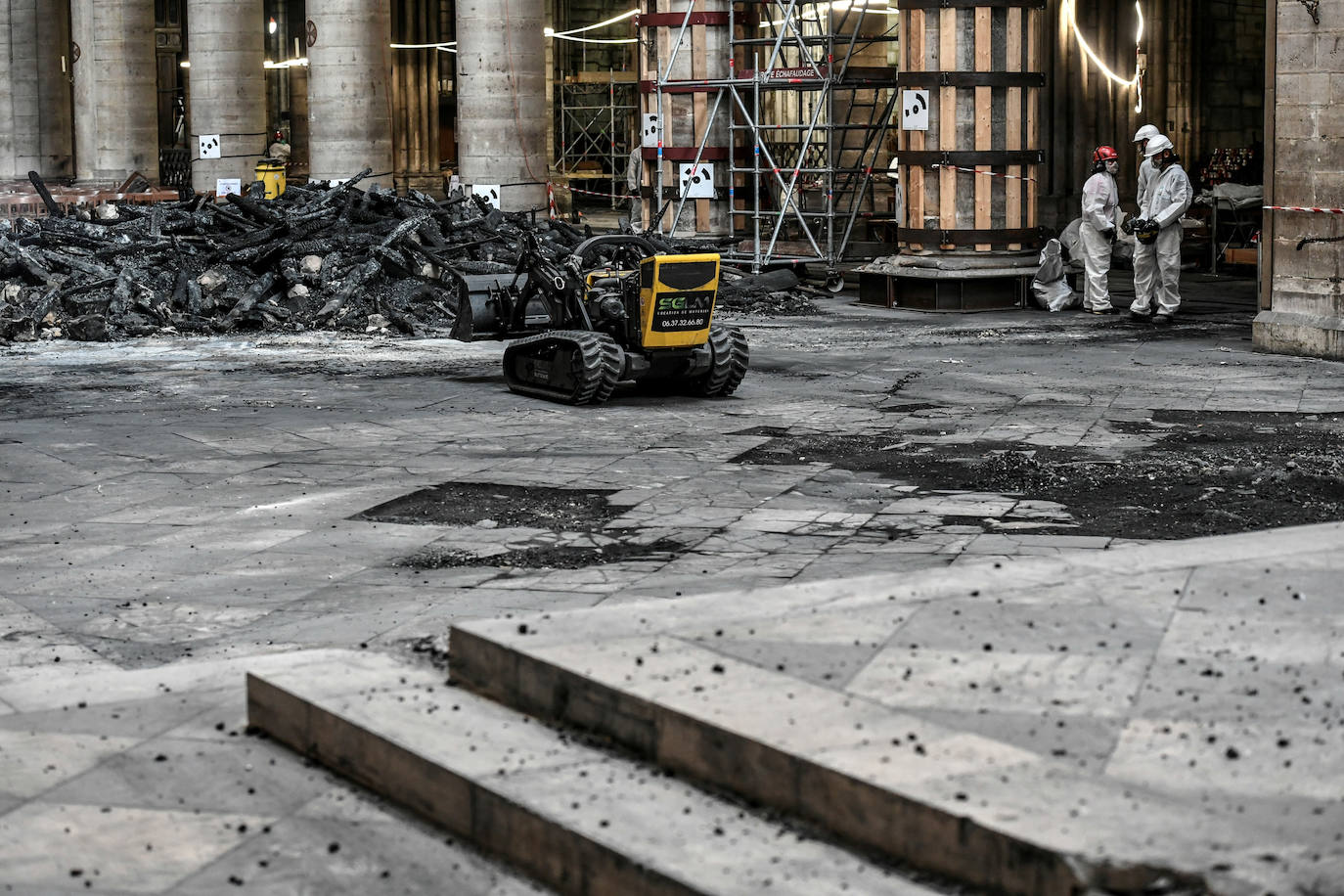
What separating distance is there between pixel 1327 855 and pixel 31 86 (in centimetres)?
4482

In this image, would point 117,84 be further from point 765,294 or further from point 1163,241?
point 1163,241

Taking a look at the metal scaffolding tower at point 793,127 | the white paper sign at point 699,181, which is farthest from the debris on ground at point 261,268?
the metal scaffolding tower at point 793,127

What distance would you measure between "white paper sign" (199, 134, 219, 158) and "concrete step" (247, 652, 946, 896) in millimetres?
31377

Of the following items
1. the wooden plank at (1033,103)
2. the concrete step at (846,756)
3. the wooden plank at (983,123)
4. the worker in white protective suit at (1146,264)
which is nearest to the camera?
the concrete step at (846,756)

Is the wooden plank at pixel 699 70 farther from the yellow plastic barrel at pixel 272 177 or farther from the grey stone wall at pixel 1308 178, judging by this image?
the grey stone wall at pixel 1308 178

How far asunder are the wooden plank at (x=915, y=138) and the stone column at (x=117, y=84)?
21947 mm

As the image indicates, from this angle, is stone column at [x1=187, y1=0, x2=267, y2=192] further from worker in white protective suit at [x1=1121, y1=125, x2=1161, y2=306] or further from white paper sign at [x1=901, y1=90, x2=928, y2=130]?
worker in white protective suit at [x1=1121, y1=125, x2=1161, y2=306]

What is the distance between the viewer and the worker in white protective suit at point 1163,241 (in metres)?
20.9

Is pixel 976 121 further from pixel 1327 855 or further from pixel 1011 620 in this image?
pixel 1327 855

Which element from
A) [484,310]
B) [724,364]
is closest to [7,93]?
[484,310]

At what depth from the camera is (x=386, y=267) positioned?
23.2m

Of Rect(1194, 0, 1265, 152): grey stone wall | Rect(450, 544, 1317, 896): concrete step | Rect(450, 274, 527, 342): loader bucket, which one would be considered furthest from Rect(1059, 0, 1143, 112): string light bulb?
Rect(450, 544, 1317, 896): concrete step

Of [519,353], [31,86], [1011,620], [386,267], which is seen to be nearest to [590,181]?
[31,86]

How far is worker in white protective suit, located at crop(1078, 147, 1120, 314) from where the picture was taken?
71.6 feet
